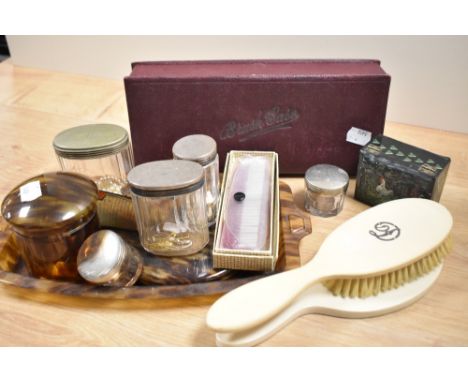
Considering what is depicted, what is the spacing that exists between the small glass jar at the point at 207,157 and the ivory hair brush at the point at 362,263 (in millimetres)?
162

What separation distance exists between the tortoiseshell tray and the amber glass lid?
63 millimetres

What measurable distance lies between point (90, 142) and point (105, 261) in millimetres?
177

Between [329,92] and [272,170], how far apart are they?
13cm

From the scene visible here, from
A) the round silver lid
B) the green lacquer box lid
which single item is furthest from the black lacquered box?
the round silver lid

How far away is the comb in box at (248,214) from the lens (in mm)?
456

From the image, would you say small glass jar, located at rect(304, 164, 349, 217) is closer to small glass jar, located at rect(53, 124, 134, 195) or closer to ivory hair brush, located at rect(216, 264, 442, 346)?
ivory hair brush, located at rect(216, 264, 442, 346)

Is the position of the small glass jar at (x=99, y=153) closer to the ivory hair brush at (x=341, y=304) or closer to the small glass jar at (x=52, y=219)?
the small glass jar at (x=52, y=219)

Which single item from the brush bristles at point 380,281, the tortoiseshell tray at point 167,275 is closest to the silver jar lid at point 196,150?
the tortoiseshell tray at point 167,275

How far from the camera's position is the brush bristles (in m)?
0.44

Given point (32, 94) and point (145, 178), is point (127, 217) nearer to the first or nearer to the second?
point (145, 178)

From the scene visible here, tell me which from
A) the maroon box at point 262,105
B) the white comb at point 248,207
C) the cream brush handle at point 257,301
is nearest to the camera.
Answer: the cream brush handle at point 257,301

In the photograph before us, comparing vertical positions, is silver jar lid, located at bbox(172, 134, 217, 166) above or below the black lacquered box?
above

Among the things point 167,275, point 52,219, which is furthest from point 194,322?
point 52,219

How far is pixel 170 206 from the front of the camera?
19.0 inches
